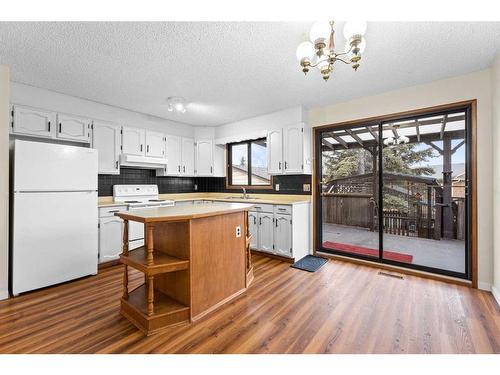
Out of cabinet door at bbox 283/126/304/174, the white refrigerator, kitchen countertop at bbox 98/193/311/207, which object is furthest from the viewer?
cabinet door at bbox 283/126/304/174

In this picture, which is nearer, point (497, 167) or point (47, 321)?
point (47, 321)

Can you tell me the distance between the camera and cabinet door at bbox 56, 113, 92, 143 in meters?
3.17

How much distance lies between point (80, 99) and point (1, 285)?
251 cm

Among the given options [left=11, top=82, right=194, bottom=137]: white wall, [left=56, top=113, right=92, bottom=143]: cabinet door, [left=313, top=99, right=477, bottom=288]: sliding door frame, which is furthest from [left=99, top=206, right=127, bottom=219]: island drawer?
[left=313, top=99, right=477, bottom=288]: sliding door frame

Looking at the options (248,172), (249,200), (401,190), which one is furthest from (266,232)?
(401,190)

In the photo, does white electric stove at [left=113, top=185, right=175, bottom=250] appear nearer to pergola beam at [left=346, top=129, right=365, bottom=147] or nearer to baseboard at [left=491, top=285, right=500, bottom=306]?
pergola beam at [left=346, top=129, right=365, bottom=147]

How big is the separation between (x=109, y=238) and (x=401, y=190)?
4.23 m

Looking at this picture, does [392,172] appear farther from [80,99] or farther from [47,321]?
[80,99]

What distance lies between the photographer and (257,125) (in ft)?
14.1

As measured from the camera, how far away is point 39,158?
2539mm

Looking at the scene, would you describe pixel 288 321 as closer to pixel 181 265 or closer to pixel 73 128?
pixel 181 265

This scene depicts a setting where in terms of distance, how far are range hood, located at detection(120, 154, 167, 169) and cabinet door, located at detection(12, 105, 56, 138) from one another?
3.08ft

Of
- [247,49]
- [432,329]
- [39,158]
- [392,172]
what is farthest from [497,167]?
[39,158]

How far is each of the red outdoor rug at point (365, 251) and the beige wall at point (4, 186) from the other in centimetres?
409
